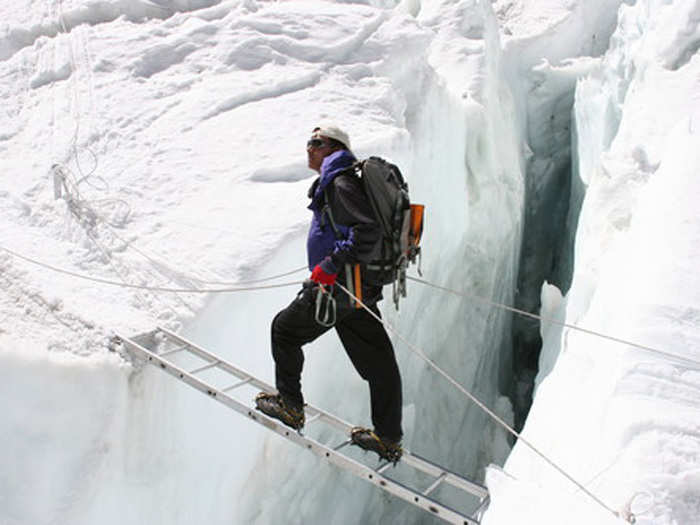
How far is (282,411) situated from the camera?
2453 millimetres

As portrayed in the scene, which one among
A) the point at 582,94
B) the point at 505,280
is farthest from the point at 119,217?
the point at 582,94

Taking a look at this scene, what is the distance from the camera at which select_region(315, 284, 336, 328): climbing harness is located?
7.25ft

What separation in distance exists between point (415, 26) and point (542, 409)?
12.3 ft

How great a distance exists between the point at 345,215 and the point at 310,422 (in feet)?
3.29

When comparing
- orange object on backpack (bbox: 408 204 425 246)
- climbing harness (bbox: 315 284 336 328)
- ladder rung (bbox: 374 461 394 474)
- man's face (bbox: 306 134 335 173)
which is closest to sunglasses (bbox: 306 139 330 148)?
man's face (bbox: 306 134 335 173)

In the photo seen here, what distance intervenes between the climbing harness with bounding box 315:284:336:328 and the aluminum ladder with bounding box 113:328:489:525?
455 millimetres

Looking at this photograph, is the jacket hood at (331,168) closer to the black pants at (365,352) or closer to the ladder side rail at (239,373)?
the black pants at (365,352)

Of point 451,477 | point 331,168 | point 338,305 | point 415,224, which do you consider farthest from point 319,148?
point 451,477

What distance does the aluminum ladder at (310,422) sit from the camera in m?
2.22

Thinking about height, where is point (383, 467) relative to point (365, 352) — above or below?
below

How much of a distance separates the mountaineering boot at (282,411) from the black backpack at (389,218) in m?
0.58

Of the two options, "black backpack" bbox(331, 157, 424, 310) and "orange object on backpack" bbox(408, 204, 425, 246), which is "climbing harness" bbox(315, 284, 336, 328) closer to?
"black backpack" bbox(331, 157, 424, 310)

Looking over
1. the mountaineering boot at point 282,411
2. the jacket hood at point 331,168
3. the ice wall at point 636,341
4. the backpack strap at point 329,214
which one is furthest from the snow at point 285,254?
the jacket hood at point 331,168

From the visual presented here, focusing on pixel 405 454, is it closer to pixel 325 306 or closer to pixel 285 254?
pixel 325 306
